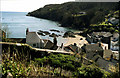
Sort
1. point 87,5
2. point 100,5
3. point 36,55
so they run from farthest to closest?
point 87,5
point 100,5
point 36,55

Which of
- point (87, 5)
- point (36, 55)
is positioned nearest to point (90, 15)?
point (87, 5)

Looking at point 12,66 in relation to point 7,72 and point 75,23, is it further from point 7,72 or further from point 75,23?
point 75,23

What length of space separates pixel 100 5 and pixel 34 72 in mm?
98114

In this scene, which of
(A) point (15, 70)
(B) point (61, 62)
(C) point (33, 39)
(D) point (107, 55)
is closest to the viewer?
(A) point (15, 70)

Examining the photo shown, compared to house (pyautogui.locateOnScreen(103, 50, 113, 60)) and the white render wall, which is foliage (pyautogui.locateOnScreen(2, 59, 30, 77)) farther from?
house (pyautogui.locateOnScreen(103, 50, 113, 60))

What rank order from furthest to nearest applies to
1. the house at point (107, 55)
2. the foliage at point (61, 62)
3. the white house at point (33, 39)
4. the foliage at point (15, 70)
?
1. the house at point (107, 55)
2. the white house at point (33, 39)
3. the foliage at point (61, 62)
4. the foliage at point (15, 70)

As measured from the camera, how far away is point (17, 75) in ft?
11.5

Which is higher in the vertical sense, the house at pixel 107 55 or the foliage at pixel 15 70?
the foliage at pixel 15 70

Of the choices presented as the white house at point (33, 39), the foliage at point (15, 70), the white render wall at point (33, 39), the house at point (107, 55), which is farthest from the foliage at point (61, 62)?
the house at point (107, 55)

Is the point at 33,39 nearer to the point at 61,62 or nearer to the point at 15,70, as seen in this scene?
the point at 61,62

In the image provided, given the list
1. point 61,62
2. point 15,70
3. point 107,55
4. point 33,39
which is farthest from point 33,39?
point 107,55

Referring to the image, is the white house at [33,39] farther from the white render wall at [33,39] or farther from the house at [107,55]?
the house at [107,55]

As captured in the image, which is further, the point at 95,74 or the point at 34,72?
the point at 95,74

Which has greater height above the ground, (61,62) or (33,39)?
(61,62)
